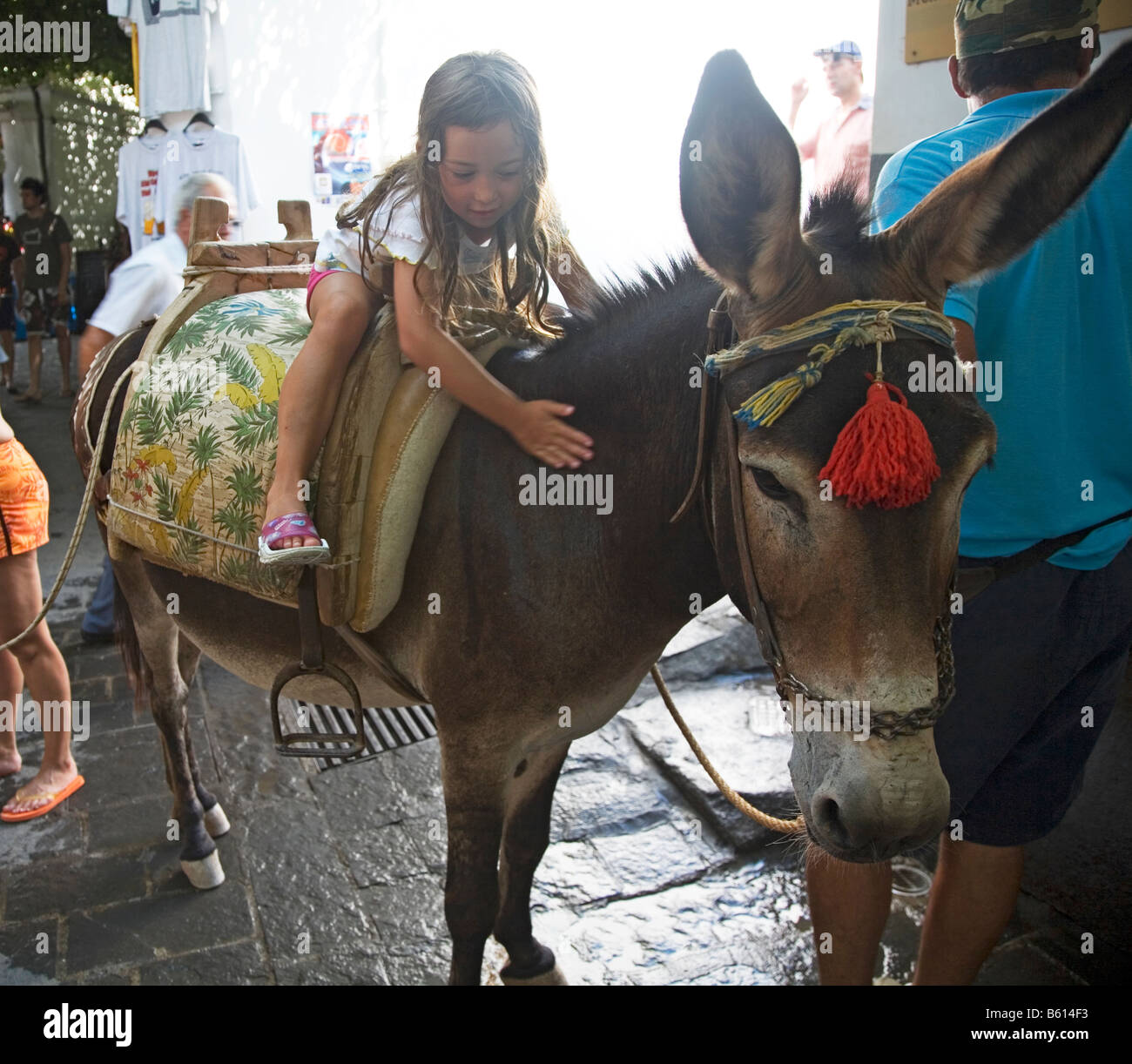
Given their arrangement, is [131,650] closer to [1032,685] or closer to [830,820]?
[830,820]

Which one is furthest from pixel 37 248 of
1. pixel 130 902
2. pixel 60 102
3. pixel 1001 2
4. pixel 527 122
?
pixel 1001 2

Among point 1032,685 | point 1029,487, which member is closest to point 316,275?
point 1029,487

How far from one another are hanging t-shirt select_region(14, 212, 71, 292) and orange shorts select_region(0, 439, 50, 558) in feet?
30.5

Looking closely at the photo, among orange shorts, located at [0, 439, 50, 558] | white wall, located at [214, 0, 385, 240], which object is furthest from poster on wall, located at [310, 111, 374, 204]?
orange shorts, located at [0, 439, 50, 558]

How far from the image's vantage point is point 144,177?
688cm

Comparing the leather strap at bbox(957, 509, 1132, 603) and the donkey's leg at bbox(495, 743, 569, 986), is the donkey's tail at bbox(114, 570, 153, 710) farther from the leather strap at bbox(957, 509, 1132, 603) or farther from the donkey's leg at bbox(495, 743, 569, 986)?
the leather strap at bbox(957, 509, 1132, 603)

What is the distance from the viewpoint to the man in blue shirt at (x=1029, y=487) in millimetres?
1874

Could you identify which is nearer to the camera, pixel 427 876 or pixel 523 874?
pixel 523 874

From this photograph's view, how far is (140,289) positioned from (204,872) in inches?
103

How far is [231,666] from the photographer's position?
2664mm

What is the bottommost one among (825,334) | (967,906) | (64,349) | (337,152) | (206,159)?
(967,906)

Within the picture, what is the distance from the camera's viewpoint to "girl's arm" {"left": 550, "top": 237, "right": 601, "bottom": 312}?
7.10 ft

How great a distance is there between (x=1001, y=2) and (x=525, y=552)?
1549 millimetres

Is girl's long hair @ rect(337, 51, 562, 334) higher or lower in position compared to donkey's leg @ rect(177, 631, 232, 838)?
higher
